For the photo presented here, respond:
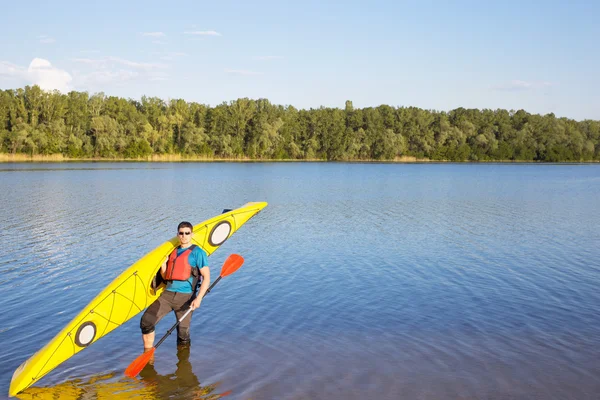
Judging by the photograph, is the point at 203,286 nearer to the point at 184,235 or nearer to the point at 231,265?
the point at 184,235

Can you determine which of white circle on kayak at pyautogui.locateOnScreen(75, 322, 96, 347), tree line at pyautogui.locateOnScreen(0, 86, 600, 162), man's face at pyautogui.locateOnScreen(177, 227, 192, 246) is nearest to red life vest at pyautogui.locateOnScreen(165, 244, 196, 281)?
man's face at pyautogui.locateOnScreen(177, 227, 192, 246)

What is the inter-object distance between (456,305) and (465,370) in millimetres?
3294

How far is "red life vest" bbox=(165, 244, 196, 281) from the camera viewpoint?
7.52m

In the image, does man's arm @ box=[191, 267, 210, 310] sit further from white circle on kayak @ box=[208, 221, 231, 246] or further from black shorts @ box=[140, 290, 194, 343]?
white circle on kayak @ box=[208, 221, 231, 246]

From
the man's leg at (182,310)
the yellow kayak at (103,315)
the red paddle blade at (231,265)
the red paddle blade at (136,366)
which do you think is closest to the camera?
the yellow kayak at (103,315)

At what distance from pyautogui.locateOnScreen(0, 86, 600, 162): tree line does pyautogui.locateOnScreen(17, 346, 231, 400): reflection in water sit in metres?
91.2

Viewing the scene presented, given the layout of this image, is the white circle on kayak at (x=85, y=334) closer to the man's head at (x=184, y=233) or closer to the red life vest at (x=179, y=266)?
the red life vest at (x=179, y=266)

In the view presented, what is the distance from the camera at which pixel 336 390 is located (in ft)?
22.5

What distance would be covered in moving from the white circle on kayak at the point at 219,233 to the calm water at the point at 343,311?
57.3 inches

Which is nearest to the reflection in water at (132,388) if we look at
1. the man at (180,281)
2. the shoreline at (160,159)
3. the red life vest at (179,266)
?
the man at (180,281)

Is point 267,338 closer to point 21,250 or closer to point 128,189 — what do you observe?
point 21,250

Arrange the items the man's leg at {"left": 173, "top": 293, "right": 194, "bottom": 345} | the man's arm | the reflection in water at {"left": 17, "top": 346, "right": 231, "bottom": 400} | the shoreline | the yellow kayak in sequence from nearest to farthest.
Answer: the reflection in water at {"left": 17, "top": 346, "right": 231, "bottom": 400} → the yellow kayak → the man's arm → the man's leg at {"left": 173, "top": 293, "right": 194, "bottom": 345} → the shoreline

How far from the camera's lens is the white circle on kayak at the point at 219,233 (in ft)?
29.9

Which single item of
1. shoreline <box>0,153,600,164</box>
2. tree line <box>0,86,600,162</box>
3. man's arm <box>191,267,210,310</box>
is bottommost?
shoreline <box>0,153,600,164</box>
